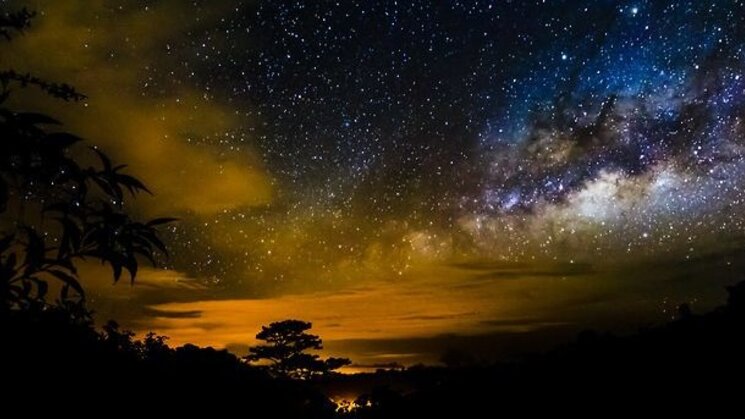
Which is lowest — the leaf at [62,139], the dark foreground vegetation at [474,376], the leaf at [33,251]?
the dark foreground vegetation at [474,376]

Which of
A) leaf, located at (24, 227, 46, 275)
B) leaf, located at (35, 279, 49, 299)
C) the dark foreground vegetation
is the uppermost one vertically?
leaf, located at (24, 227, 46, 275)

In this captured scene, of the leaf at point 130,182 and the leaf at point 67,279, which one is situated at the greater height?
the leaf at point 130,182

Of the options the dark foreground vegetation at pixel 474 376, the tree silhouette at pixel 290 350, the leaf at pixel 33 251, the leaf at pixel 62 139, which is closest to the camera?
the leaf at pixel 62 139

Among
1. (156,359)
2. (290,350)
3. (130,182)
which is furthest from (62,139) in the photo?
(290,350)

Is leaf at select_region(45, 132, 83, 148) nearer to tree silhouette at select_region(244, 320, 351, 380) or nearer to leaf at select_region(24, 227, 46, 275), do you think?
leaf at select_region(24, 227, 46, 275)

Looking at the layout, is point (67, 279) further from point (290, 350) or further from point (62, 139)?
point (290, 350)

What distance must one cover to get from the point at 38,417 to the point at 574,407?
4.09 metres

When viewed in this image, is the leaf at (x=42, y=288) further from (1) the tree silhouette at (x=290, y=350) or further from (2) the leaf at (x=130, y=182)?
(1) the tree silhouette at (x=290, y=350)

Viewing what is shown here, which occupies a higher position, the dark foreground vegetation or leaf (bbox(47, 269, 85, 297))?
leaf (bbox(47, 269, 85, 297))

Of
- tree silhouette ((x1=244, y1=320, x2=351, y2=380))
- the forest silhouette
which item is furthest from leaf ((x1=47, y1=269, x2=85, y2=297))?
tree silhouette ((x1=244, y1=320, x2=351, y2=380))

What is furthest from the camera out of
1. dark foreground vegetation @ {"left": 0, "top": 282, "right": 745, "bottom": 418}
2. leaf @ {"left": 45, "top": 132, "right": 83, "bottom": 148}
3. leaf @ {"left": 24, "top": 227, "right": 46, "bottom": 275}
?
dark foreground vegetation @ {"left": 0, "top": 282, "right": 745, "bottom": 418}

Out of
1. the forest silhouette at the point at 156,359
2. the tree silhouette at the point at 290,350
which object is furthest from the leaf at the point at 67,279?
the tree silhouette at the point at 290,350

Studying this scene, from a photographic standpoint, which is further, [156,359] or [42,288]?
[156,359]

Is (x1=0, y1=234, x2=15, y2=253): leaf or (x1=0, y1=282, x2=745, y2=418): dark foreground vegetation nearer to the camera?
(x1=0, y1=234, x2=15, y2=253): leaf
